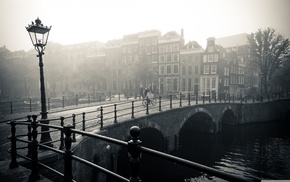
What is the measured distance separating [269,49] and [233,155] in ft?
90.2

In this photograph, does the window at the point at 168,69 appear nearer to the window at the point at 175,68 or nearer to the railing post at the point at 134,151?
the window at the point at 175,68

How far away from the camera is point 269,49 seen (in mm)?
34062

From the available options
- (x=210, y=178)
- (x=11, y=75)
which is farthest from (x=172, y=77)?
(x=11, y=75)

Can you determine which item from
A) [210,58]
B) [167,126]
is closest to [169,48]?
[210,58]

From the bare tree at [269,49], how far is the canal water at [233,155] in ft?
48.9

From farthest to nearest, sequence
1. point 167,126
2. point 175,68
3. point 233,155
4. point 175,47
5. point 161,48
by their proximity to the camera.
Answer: point 161,48, point 175,68, point 175,47, point 233,155, point 167,126

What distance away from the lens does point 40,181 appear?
334 cm

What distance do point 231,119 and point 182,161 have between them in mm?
26935

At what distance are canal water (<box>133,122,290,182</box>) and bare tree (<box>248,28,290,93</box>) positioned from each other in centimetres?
1491

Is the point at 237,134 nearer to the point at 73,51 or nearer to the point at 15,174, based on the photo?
the point at 15,174

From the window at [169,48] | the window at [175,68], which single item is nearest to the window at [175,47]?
the window at [169,48]

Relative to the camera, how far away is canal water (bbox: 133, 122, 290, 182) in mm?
12125

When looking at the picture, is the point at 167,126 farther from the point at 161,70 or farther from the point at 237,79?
the point at 237,79

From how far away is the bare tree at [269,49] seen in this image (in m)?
32.9
